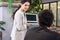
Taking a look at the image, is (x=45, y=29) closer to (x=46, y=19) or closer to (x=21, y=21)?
(x=46, y=19)

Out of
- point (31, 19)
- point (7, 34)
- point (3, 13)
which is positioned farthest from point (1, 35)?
point (31, 19)

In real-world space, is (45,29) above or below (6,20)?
above

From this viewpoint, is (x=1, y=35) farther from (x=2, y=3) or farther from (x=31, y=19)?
(x=31, y=19)

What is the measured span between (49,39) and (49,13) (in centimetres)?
28

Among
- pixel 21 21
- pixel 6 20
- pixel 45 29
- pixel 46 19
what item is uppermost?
pixel 46 19

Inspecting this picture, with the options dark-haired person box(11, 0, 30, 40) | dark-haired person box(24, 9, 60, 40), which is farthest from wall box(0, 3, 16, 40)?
dark-haired person box(24, 9, 60, 40)

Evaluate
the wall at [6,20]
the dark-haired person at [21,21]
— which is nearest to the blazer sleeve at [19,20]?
the dark-haired person at [21,21]

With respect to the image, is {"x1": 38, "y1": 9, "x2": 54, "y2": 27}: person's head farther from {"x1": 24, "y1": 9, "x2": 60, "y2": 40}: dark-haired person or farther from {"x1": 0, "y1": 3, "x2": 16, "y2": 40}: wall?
{"x1": 0, "y1": 3, "x2": 16, "y2": 40}: wall

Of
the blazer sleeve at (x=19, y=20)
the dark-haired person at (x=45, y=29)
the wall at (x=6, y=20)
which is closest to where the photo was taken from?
the dark-haired person at (x=45, y=29)

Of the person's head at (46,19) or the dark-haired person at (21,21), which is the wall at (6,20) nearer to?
the dark-haired person at (21,21)

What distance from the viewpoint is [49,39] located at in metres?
2.20

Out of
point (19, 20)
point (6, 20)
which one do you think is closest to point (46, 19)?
point (19, 20)

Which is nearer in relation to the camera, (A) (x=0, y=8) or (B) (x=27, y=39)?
(B) (x=27, y=39)

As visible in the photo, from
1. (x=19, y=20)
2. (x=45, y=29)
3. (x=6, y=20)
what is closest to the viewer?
(x=45, y=29)
